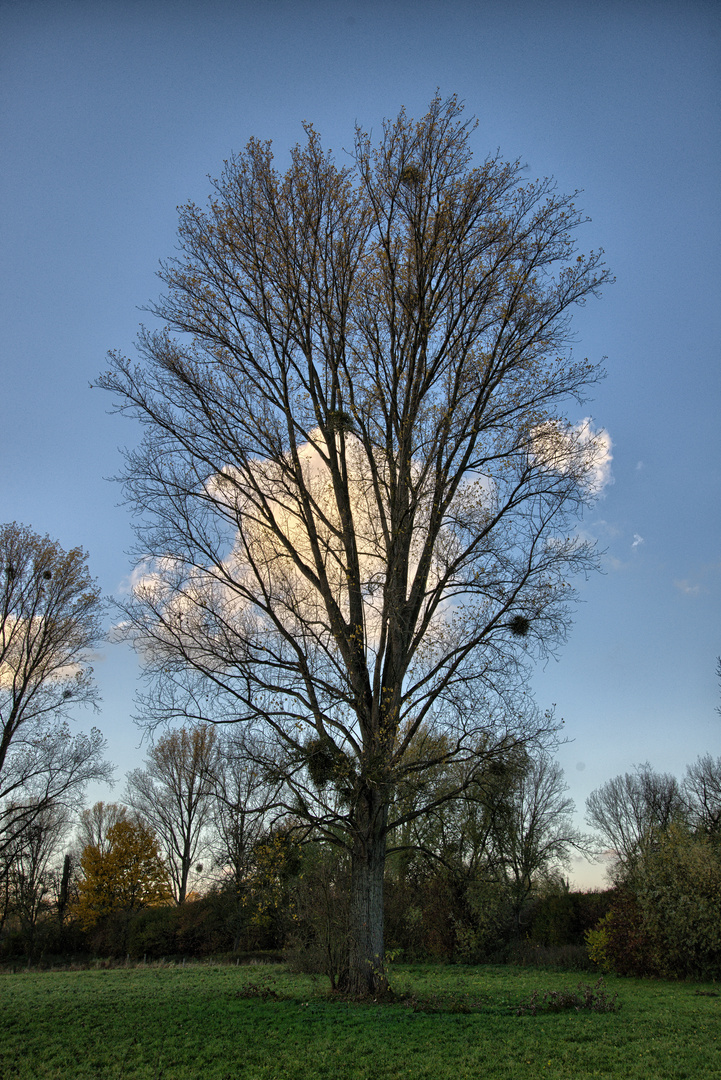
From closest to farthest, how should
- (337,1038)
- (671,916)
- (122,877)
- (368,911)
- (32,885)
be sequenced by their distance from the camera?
(337,1038) < (368,911) < (671,916) < (122,877) < (32,885)

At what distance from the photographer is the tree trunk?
9156 millimetres

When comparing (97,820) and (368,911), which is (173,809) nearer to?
(97,820)

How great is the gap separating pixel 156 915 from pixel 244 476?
23.2 meters

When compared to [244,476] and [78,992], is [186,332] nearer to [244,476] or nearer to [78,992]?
[244,476]

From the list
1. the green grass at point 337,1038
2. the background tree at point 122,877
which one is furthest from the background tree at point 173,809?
the green grass at point 337,1038

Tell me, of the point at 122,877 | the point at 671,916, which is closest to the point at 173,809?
the point at 122,877

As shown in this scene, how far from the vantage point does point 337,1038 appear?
24.6 feet

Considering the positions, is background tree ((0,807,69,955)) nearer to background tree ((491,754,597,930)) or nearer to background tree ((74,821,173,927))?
background tree ((74,821,173,927))

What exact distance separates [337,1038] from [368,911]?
5.78 feet

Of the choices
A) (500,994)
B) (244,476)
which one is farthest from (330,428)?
(500,994)

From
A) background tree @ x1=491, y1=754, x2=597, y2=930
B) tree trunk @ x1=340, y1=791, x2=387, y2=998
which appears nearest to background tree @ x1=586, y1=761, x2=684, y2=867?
background tree @ x1=491, y1=754, x2=597, y2=930

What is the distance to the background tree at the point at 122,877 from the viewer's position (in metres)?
28.2

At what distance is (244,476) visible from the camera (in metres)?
10.5

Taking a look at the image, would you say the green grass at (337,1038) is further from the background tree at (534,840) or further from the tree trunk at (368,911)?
the background tree at (534,840)
